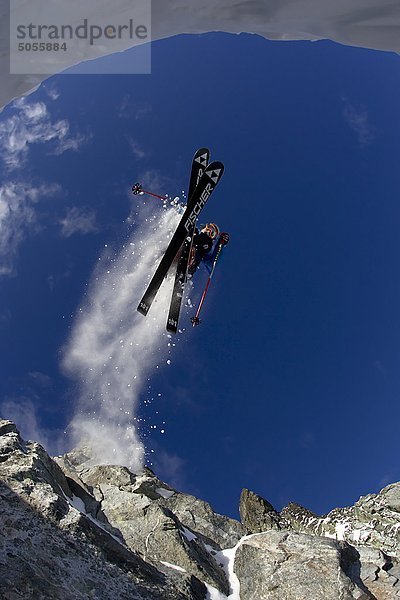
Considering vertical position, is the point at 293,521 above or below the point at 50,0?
below

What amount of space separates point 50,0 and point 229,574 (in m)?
17.5

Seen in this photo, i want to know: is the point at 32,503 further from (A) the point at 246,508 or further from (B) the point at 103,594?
(A) the point at 246,508

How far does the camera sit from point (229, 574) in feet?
49.0

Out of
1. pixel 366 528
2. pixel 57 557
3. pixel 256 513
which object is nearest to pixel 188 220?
pixel 57 557

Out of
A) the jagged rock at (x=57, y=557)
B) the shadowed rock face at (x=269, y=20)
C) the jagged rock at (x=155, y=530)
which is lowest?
the jagged rock at (x=57, y=557)

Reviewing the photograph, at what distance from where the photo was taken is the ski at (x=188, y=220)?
19312 millimetres

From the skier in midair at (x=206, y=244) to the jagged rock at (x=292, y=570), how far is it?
40.0ft

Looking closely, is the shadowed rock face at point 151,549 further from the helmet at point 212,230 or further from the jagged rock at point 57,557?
the helmet at point 212,230

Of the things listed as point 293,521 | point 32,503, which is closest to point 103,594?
point 32,503

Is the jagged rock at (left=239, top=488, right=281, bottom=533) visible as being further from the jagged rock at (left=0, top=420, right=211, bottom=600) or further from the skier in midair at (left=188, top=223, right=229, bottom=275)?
the skier in midair at (left=188, top=223, right=229, bottom=275)

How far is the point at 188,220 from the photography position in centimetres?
1953

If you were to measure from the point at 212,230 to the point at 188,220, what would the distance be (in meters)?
1.44

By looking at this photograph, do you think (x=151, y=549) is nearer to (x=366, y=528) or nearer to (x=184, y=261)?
(x=366, y=528)

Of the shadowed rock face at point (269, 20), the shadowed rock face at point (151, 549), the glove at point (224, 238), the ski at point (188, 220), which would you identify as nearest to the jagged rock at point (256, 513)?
the shadowed rock face at point (151, 549)
